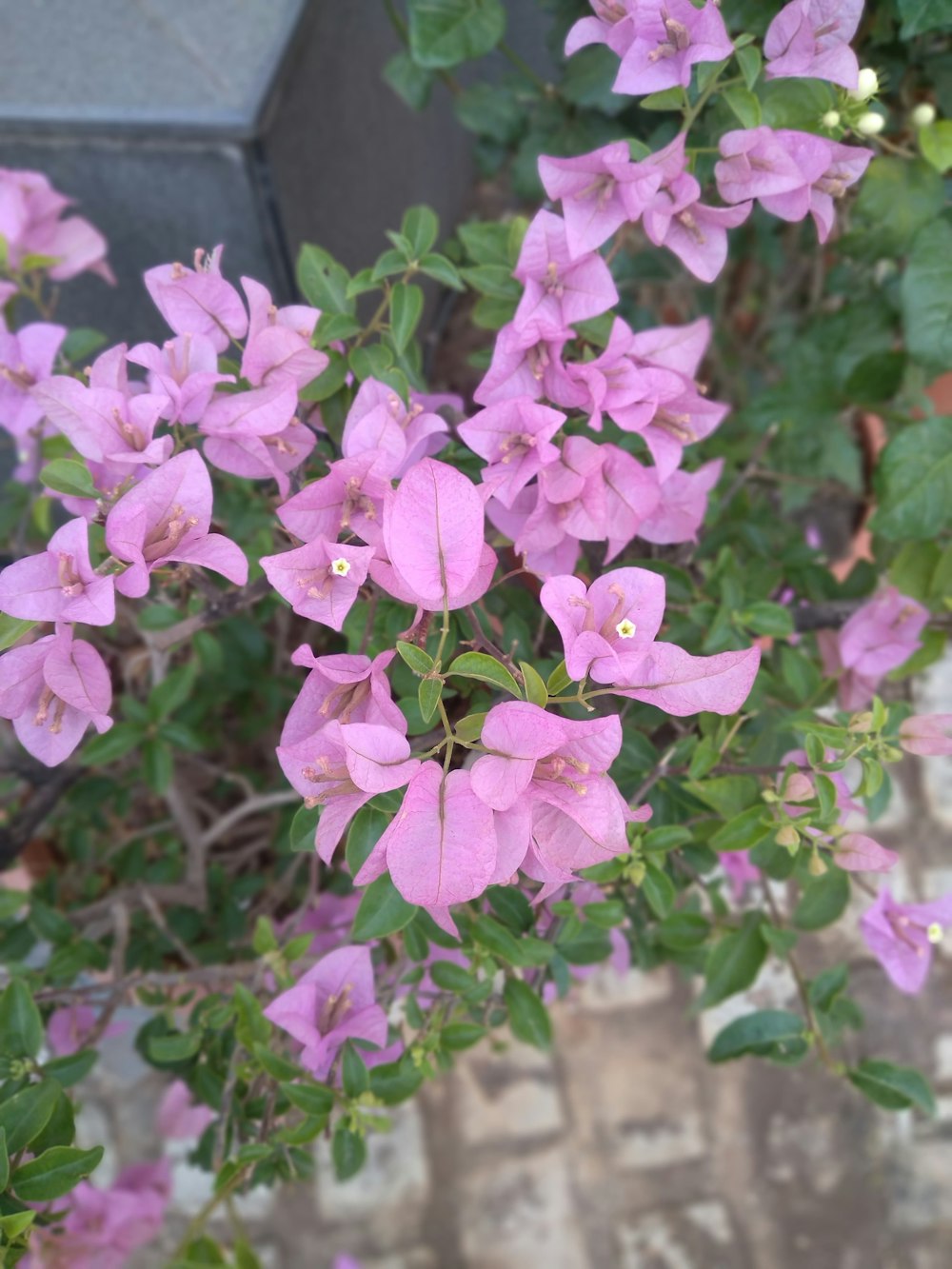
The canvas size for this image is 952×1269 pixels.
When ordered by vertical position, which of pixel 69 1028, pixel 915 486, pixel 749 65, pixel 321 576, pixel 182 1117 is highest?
pixel 749 65

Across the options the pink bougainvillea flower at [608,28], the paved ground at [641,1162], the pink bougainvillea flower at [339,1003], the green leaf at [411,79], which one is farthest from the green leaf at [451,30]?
the paved ground at [641,1162]

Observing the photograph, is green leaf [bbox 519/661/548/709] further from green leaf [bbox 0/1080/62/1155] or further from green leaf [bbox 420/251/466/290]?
green leaf [bbox 0/1080/62/1155]

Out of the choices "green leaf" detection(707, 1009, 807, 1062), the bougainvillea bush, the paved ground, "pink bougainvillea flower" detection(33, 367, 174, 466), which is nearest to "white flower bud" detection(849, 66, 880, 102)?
the bougainvillea bush

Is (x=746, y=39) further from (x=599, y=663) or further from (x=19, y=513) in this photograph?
(x=19, y=513)

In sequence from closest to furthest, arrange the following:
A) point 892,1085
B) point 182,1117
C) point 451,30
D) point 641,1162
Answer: point 892,1085 < point 451,30 < point 182,1117 < point 641,1162

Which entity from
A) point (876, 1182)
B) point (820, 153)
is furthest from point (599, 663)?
point (876, 1182)

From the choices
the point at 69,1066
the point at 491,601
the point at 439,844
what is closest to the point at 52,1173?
the point at 69,1066

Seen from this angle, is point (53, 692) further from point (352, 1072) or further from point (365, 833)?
point (352, 1072)
